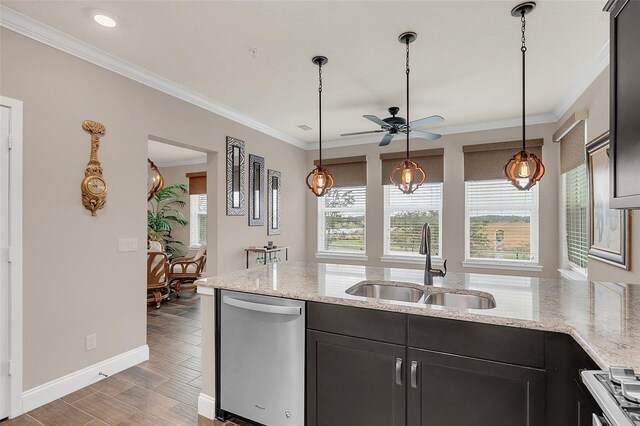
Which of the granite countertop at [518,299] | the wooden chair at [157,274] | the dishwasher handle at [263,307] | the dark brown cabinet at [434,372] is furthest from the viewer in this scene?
the wooden chair at [157,274]

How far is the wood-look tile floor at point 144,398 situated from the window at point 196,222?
4.17 meters

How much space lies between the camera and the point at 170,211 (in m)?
7.67

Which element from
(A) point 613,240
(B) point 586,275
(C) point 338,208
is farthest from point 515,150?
(C) point 338,208

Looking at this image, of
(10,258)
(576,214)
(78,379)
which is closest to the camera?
(10,258)

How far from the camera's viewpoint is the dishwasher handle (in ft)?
6.21

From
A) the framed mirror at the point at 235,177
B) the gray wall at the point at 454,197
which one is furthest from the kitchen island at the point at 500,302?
the gray wall at the point at 454,197

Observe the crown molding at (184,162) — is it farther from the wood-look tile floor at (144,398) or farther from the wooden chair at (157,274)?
the wood-look tile floor at (144,398)

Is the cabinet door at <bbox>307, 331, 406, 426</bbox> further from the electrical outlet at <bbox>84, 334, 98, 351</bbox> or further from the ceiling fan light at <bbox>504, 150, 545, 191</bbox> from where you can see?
the electrical outlet at <bbox>84, 334, 98, 351</bbox>

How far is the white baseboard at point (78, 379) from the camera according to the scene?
2.36 metres

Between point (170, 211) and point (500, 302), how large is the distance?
294 inches

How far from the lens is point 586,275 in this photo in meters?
3.51

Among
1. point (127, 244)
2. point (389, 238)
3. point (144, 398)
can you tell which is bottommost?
point (144, 398)

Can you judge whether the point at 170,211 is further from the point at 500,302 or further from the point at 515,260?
the point at 500,302

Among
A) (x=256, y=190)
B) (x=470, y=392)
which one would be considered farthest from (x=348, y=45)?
(x=256, y=190)
